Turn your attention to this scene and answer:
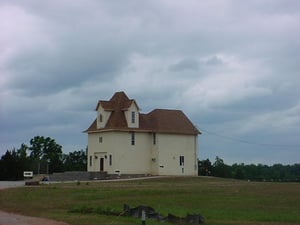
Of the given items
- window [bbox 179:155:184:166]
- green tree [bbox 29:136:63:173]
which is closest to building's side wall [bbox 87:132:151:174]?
window [bbox 179:155:184:166]

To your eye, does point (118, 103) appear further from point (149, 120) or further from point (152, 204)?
point (152, 204)

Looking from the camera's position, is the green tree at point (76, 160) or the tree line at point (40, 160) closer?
the tree line at point (40, 160)

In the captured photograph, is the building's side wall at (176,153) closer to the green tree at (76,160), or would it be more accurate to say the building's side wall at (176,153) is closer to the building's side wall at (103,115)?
the building's side wall at (103,115)

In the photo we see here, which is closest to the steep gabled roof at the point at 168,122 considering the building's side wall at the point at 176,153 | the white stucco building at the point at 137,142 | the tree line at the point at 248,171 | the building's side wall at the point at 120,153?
the white stucco building at the point at 137,142

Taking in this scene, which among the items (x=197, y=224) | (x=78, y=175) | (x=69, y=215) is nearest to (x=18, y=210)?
(x=69, y=215)

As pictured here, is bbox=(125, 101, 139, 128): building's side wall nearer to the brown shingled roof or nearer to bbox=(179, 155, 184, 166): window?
the brown shingled roof

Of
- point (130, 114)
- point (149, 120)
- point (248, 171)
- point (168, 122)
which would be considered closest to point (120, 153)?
point (130, 114)

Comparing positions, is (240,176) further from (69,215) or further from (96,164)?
(69,215)

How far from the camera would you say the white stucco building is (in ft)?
267

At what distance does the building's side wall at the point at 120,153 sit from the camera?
8081cm

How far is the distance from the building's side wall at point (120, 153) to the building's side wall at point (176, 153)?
1.82 m

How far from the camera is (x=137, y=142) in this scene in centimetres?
8319

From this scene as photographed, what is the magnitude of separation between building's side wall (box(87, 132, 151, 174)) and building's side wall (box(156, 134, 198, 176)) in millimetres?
1825

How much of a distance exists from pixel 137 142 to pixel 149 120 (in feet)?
15.2
